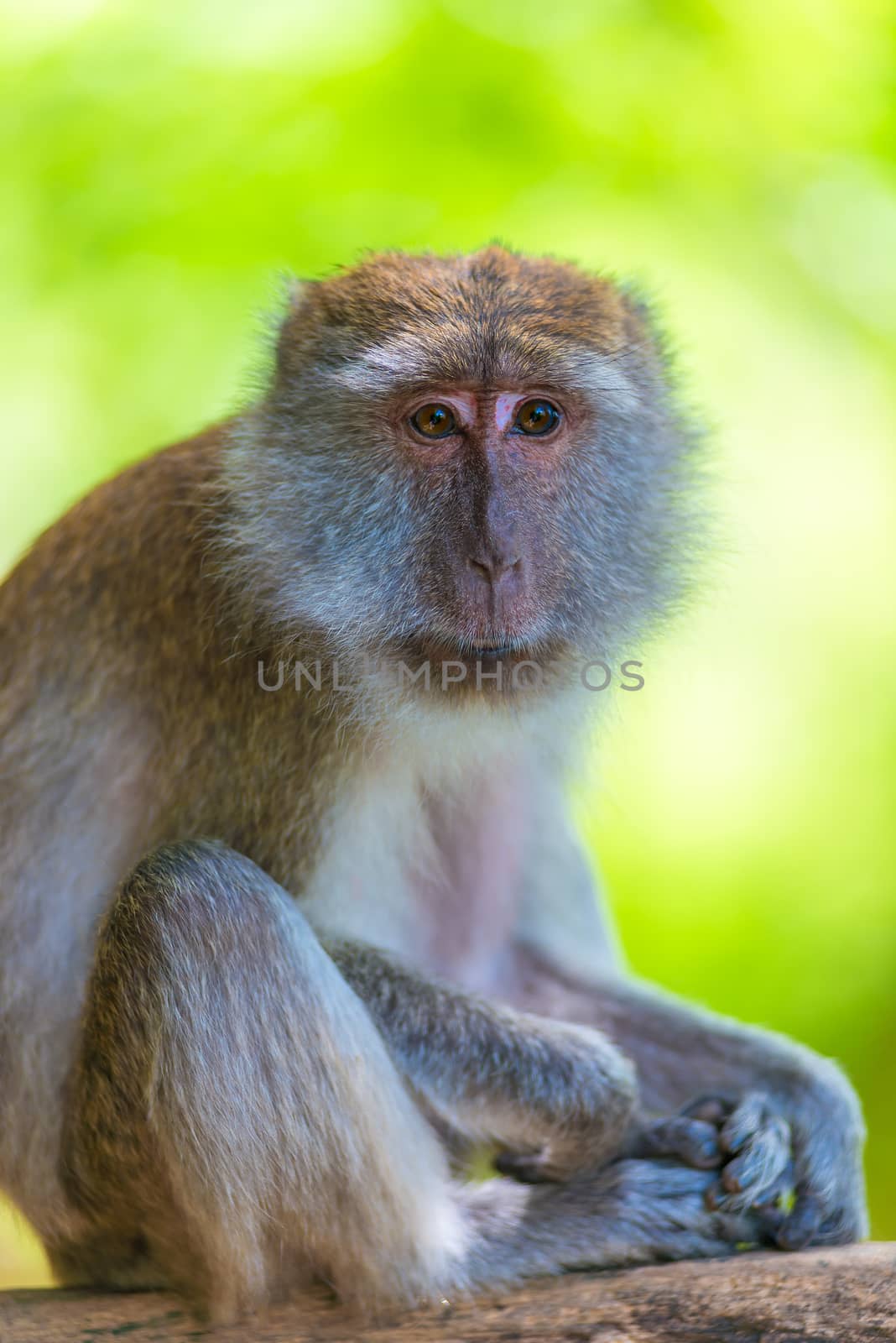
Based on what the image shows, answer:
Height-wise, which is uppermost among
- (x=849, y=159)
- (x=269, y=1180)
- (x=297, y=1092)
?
(x=849, y=159)

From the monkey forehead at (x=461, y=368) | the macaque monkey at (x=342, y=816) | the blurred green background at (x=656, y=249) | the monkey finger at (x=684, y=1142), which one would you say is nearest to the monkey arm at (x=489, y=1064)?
the macaque monkey at (x=342, y=816)

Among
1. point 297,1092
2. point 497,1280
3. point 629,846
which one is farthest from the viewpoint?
point 629,846

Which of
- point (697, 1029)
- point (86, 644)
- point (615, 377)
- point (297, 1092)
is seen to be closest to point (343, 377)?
point (615, 377)

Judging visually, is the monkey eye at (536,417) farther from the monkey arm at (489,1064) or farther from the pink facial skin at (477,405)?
the monkey arm at (489,1064)

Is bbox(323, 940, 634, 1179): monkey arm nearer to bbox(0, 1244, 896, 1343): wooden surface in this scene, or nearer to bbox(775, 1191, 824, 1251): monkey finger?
bbox(0, 1244, 896, 1343): wooden surface

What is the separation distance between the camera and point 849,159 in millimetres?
7238

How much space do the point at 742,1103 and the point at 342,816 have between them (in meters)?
1.62

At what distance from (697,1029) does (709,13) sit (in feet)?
17.3

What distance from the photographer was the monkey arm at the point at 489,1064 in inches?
158

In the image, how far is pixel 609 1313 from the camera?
3.67 meters

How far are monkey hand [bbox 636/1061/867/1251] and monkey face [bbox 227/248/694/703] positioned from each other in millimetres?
1546

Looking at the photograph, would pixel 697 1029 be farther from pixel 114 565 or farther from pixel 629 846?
pixel 114 565

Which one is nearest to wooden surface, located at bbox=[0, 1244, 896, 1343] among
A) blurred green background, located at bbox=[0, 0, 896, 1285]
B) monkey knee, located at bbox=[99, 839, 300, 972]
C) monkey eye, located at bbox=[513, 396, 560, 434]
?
monkey knee, located at bbox=[99, 839, 300, 972]

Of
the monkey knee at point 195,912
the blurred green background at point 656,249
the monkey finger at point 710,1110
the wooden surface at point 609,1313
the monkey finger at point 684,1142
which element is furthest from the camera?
the blurred green background at point 656,249
